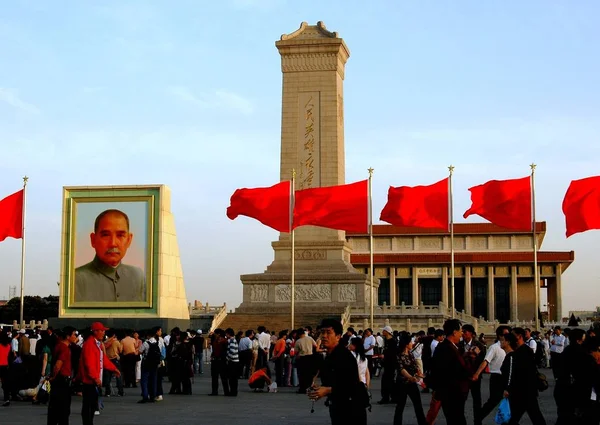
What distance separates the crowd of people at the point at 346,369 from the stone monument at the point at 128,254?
15.8ft

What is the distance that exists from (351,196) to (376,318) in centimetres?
1857

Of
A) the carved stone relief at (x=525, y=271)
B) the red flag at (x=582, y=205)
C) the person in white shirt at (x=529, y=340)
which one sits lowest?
the person in white shirt at (x=529, y=340)

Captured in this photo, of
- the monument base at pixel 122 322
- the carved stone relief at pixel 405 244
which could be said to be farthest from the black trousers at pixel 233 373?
the carved stone relief at pixel 405 244

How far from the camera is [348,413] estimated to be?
29.1ft

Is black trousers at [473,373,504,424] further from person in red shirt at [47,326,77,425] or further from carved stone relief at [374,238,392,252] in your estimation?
carved stone relief at [374,238,392,252]

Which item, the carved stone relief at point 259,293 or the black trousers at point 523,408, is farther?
the carved stone relief at point 259,293

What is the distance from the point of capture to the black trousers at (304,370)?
2104 cm

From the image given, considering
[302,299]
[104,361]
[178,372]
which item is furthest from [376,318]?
[104,361]

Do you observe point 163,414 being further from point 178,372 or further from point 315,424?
point 178,372

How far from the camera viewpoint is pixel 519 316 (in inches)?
3068

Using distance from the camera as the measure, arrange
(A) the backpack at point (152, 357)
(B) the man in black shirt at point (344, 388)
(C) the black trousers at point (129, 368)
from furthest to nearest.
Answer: (C) the black trousers at point (129, 368), (A) the backpack at point (152, 357), (B) the man in black shirt at point (344, 388)

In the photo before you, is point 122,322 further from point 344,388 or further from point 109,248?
point 344,388

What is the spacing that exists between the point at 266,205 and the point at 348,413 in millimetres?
21790

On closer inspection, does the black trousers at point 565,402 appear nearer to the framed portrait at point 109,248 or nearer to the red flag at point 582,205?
the red flag at point 582,205
